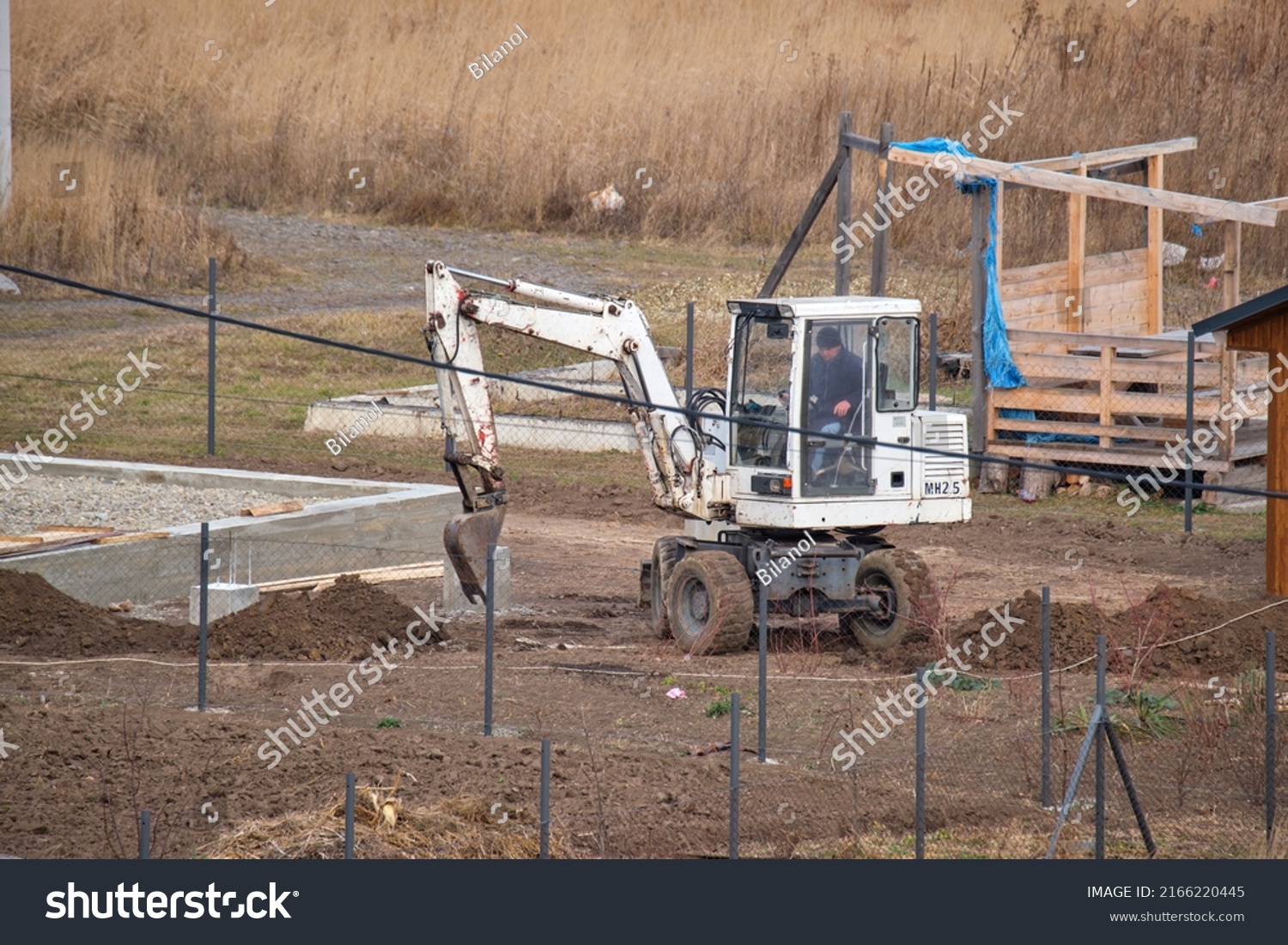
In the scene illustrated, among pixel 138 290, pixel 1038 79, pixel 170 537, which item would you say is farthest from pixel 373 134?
pixel 170 537

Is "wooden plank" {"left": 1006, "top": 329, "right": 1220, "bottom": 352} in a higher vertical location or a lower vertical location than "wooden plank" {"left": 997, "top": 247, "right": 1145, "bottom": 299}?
lower

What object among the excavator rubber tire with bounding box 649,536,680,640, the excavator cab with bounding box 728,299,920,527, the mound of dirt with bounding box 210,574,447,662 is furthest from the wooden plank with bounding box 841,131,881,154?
the mound of dirt with bounding box 210,574,447,662

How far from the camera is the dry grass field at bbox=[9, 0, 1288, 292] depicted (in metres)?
34.1

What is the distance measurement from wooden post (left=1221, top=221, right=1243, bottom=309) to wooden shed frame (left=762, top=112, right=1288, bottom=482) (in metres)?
0.02

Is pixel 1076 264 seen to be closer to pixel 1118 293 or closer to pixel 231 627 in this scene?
pixel 1118 293

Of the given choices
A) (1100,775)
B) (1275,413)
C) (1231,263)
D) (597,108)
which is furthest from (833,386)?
(597,108)

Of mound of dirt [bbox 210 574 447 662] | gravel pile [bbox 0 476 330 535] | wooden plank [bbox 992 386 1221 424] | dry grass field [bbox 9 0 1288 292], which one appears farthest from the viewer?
dry grass field [bbox 9 0 1288 292]

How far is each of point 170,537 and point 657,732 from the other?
5.44 meters

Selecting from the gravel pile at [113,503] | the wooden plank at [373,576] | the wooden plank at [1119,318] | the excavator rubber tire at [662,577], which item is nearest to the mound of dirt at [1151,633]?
the excavator rubber tire at [662,577]

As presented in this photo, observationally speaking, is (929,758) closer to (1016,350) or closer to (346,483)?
(346,483)

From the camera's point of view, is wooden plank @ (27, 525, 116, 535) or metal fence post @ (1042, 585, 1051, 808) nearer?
metal fence post @ (1042, 585, 1051, 808)

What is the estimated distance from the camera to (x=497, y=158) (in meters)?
37.0

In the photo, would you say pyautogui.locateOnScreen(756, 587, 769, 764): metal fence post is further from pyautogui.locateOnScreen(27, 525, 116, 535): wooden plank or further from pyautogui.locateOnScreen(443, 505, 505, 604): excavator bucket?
pyautogui.locateOnScreen(27, 525, 116, 535): wooden plank

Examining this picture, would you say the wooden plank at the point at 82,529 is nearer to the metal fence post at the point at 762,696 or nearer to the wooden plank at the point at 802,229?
the metal fence post at the point at 762,696
